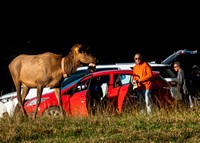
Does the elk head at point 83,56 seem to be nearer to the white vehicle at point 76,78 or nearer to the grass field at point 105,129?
the grass field at point 105,129

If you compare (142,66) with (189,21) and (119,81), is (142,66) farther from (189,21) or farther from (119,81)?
(189,21)

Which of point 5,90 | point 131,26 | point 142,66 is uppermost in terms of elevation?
point 131,26

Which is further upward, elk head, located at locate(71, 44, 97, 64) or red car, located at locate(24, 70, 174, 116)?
elk head, located at locate(71, 44, 97, 64)

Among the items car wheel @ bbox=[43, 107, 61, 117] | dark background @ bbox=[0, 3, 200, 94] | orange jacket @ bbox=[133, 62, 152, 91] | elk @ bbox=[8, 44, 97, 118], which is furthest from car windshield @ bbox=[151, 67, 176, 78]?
dark background @ bbox=[0, 3, 200, 94]

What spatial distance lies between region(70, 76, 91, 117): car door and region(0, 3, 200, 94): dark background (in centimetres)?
877

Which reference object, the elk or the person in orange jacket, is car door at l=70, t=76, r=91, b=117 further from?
the person in orange jacket

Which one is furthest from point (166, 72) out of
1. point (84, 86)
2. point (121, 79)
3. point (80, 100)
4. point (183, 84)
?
point (80, 100)

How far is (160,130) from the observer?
7.48 m

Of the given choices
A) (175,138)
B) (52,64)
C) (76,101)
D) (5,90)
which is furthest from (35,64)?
(5,90)

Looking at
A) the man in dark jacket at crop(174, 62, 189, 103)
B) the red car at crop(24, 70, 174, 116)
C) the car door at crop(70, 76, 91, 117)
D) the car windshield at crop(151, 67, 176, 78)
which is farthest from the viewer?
the car windshield at crop(151, 67, 176, 78)

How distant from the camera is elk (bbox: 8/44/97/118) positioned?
923cm

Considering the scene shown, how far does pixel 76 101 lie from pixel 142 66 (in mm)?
2081

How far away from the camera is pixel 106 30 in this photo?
20.9 metres

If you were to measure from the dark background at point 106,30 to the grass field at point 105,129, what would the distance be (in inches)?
404
